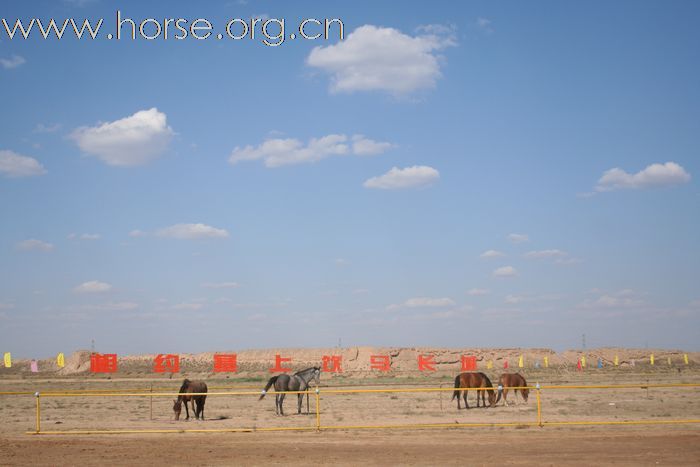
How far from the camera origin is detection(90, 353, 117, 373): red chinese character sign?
267 ft

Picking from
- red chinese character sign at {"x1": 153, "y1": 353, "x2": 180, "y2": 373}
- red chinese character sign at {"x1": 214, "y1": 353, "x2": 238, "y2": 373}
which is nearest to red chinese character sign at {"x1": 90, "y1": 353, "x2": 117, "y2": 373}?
red chinese character sign at {"x1": 153, "y1": 353, "x2": 180, "y2": 373}

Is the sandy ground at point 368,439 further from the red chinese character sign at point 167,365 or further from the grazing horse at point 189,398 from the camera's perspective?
the red chinese character sign at point 167,365

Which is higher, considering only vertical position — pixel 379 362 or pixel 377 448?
pixel 377 448

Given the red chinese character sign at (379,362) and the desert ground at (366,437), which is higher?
the desert ground at (366,437)

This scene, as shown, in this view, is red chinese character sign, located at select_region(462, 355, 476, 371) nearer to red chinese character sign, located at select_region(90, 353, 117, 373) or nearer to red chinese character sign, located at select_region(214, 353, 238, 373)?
red chinese character sign, located at select_region(214, 353, 238, 373)

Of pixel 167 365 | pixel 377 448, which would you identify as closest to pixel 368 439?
pixel 377 448

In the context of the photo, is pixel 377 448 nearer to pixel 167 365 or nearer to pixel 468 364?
pixel 468 364

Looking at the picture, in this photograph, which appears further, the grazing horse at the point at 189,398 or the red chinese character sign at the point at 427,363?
the red chinese character sign at the point at 427,363

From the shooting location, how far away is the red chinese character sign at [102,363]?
81438 millimetres

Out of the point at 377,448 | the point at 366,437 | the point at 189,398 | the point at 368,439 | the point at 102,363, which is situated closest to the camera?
the point at 377,448

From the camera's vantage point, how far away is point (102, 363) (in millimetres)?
83938

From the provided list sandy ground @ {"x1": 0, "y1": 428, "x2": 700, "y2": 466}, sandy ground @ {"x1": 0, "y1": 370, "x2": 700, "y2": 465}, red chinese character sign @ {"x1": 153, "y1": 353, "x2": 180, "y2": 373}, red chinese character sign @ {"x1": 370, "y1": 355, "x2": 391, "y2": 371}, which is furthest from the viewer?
red chinese character sign @ {"x1": 370, "y1": 355, "x2": 391, "y2": 371}

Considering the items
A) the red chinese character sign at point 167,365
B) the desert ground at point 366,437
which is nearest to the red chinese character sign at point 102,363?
the red chinese character sign at point 167,365

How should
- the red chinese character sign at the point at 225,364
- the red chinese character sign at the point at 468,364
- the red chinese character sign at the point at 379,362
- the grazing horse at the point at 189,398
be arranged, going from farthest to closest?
1. the red chinese character sign at the point at 379,362
2. the red chinese character sign at the point at 225,364
3. the red chinese character sign at the point at 468,364
4. the grazing horse at the point at 189,398
